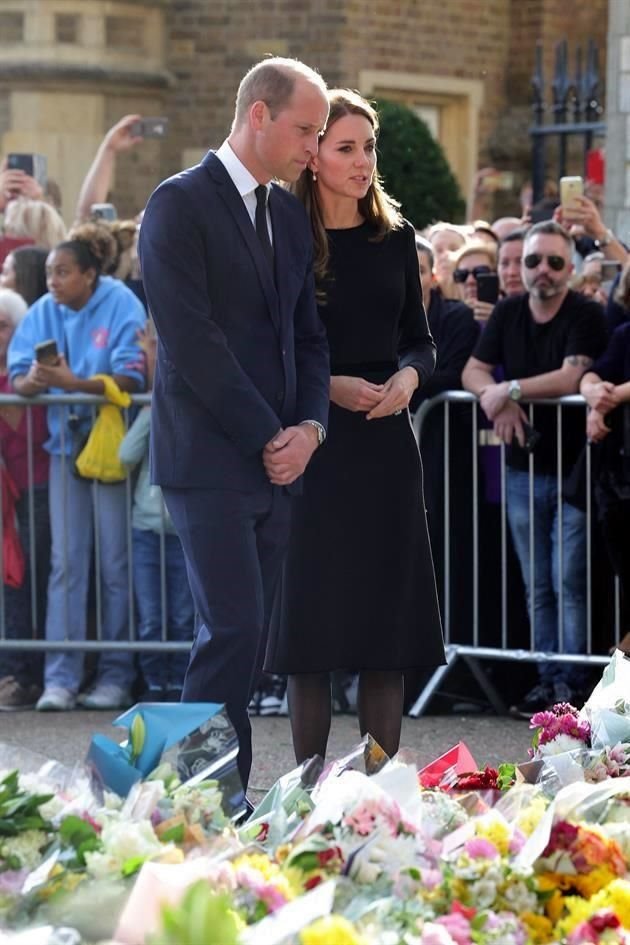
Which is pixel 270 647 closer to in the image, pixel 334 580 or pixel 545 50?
pixel 334 580

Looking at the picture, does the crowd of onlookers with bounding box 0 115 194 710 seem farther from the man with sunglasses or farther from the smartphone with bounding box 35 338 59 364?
the man with sunglasses

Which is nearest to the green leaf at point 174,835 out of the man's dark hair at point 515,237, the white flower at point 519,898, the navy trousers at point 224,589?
the white flower at point 519,898

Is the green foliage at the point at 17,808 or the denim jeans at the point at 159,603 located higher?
the green foliage at the point at 17,808

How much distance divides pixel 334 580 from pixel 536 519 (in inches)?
103

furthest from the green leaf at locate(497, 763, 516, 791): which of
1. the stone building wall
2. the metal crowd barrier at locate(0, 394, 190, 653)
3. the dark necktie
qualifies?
the stone building wall

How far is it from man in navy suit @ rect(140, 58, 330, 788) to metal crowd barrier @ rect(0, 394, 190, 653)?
3072mm

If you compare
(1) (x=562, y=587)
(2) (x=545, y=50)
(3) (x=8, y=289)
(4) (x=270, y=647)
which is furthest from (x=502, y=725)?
(2) (x=545, y=50)

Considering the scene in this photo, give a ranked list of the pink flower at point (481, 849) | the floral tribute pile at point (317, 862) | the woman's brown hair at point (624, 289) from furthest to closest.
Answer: the woman's brown hair at point (624, 289), the pink flower at point (481, 849), the floral tribute pile at point (317, 862)

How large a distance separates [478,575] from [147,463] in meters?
1.50

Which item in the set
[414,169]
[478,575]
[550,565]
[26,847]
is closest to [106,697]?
[478,575]

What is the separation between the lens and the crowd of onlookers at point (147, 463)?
7.69m

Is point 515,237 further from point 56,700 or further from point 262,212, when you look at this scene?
point 262,212

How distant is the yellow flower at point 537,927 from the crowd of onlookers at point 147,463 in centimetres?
447

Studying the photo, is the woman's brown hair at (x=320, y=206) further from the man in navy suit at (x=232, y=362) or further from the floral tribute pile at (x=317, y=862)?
the floral tribute pile at (x=317, y=862)
